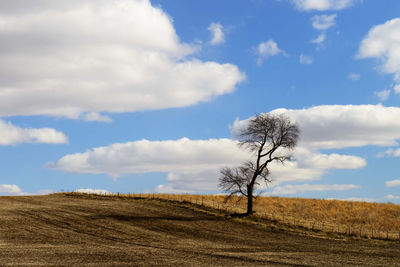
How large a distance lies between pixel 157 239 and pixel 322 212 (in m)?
36.8

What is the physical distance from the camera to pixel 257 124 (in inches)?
2082

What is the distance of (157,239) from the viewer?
3509 centimetres

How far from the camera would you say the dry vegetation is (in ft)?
169

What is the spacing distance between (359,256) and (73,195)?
→ 47.4 metres

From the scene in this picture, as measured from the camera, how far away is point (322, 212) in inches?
2530

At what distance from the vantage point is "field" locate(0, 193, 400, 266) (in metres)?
25.6

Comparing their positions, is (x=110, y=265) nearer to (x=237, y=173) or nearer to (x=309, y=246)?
(x=309, y=246)

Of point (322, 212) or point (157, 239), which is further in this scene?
point (322, 212)

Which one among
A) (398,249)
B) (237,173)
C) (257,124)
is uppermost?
(257,124)

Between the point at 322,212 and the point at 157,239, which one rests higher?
the point at 322,212

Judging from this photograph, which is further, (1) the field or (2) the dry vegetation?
(2) the dry vegetation

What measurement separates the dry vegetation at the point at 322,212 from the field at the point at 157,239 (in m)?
4.97

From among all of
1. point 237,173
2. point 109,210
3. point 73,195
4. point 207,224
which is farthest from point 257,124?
point 73,195

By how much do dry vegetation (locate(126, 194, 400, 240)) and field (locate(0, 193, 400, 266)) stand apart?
4.97 metres
